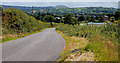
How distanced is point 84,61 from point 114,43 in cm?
154

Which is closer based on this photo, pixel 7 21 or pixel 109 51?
pixel 109 51

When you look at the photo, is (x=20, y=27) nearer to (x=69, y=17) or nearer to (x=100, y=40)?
(x=100, y=40)

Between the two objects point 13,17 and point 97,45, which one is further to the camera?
point 13,17

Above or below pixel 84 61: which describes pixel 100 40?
above

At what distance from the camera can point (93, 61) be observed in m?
7.34

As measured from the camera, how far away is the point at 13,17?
29859mm

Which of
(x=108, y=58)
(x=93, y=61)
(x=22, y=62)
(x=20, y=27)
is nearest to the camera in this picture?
(x=108, y=58)

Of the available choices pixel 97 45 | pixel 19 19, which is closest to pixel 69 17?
pixel 19 19

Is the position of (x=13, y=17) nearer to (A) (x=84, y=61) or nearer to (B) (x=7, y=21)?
(B) (x=7, y=21)

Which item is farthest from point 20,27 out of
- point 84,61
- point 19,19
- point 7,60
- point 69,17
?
point 69,17

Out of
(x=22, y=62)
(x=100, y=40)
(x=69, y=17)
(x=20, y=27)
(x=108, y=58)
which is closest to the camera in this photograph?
(x=108, y=58)

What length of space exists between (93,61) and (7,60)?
14.2ft

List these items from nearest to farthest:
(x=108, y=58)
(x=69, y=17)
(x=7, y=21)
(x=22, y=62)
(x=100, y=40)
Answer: (x=108, y=58)
(x=22, y=62)
(x=100, y=40)
(x=7, y=21)
(x=69, y=17)

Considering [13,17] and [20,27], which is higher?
[13,17]
